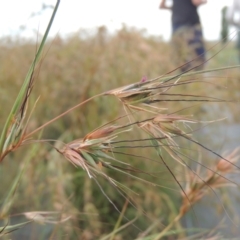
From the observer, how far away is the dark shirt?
3059 mm

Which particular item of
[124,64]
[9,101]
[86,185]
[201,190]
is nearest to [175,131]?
[201,190]

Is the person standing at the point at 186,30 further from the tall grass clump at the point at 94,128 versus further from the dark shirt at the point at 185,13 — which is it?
the tall grass clump at the point at 94,128

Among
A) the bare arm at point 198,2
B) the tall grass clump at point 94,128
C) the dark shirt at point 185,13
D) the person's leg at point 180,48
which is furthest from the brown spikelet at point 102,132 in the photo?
the dark shirt at point 185,13

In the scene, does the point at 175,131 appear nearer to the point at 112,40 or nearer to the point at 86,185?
the point at 86,185

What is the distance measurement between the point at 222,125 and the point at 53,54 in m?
0.77

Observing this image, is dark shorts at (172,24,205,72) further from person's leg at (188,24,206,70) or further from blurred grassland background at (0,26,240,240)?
blurred grassland background at (0,26,240,240)

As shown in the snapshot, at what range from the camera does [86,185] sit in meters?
1.88

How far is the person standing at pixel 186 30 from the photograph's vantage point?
2.76 meters

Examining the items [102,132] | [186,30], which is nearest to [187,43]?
[186,30]

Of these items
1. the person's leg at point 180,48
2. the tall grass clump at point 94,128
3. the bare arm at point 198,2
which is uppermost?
the bare arm at point 198,2

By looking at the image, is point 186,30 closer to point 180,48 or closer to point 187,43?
point 187,43

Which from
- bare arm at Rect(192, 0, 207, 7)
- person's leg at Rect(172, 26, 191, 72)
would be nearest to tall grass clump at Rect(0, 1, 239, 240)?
person's leg at Rect(172, 26, 191, 72)

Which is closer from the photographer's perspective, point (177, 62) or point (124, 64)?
point (124, 64)

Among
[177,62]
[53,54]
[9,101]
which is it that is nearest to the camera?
[9,101]
